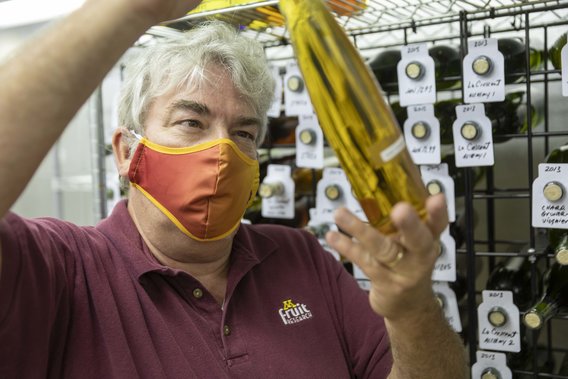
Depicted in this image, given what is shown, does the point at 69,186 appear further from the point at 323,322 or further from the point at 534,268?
the point at 534,268

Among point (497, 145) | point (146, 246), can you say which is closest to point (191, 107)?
point (146, 246)

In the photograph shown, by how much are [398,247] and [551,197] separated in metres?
0.72

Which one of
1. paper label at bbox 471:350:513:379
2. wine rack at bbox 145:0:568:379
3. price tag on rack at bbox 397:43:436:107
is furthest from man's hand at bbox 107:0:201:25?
paper label at bbox 471:350:513:379

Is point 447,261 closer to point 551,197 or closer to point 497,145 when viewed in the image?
point 551,197

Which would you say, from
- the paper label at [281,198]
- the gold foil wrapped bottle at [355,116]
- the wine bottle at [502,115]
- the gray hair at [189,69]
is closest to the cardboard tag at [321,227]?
the paper label at [281,198]

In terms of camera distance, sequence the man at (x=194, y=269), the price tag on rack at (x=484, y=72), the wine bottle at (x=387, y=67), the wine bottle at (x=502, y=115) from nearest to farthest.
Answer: the man at (x=194, y=269) < the price tag on rack at (x=484, y=72) < the wine bottle at (x=502, y=115) < the wine bottle at (x=387, y=67)

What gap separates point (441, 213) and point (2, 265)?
530 millimetres

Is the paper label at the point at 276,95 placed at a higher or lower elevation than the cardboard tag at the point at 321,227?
higher

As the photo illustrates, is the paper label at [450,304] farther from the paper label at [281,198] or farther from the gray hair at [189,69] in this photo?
the gray hair at [189,69]

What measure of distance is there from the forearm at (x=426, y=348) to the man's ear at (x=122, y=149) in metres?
0.58

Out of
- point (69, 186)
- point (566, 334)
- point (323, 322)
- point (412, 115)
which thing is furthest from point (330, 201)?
point (69, 186)

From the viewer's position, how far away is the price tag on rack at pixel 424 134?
136cm

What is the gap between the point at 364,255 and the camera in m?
0.61

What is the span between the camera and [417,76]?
1340 mm
